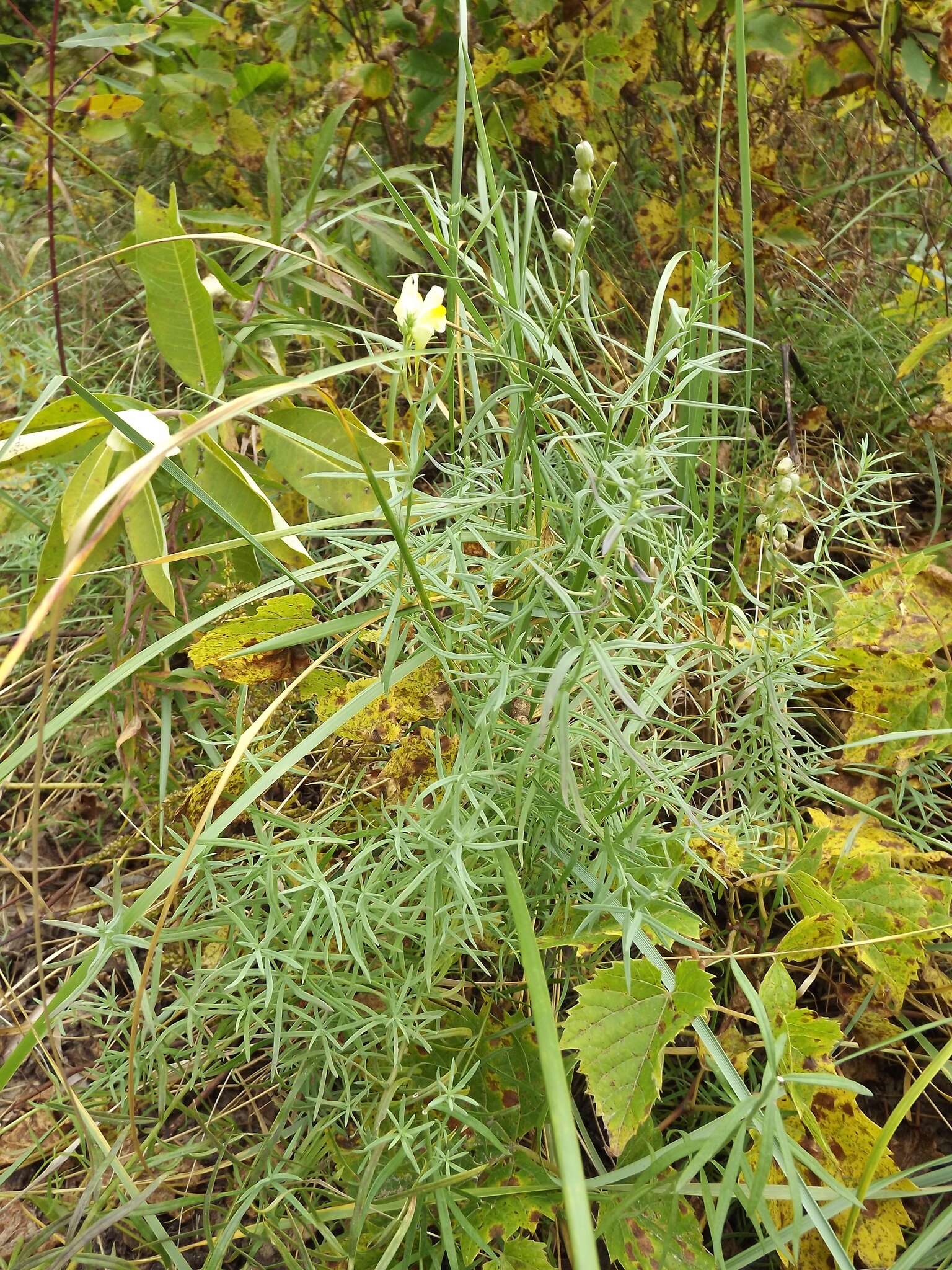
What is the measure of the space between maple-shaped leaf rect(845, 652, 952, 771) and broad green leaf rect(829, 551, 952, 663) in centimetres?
2

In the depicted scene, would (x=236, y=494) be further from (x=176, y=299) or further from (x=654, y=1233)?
(x=654, y=1233)

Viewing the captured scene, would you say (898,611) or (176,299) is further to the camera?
(898,611)

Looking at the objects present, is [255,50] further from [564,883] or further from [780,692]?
[564,883]

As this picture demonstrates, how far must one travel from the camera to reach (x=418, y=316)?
2.35 ft

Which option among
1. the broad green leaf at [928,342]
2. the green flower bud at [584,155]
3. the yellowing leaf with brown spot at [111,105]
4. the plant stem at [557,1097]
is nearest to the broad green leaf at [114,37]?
the yellowing leaf with brown spot at [111,105]

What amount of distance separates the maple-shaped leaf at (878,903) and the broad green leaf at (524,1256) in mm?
369

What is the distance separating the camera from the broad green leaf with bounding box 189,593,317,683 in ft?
3.14

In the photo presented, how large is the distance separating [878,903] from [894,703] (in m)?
0.26

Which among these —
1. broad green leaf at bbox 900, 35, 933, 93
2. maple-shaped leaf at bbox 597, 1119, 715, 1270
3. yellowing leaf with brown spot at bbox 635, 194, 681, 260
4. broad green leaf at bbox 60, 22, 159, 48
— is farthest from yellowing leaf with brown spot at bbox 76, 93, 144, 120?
maple-shaped leaf at bbox 597, 1119, 715, 1270

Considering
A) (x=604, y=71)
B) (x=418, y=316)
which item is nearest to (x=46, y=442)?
(x=418, y=316)

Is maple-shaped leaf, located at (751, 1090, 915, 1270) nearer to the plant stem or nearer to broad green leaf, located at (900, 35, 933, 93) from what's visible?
the plant stem

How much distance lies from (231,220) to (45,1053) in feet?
3.89

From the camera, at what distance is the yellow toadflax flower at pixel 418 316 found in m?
0.71

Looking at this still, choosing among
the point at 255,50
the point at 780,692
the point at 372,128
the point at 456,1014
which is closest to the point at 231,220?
the point at 372,128
